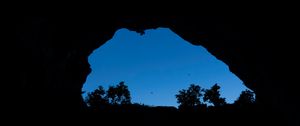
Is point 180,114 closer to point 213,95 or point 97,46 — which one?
point 97,46

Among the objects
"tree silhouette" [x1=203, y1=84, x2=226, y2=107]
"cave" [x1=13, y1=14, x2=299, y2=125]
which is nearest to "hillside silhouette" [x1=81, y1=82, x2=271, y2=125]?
"cave" [x1=13, y1=14, x2=299, y2=125]

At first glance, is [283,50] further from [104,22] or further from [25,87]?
[25,87]

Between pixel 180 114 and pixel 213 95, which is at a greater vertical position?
pixel 213 95

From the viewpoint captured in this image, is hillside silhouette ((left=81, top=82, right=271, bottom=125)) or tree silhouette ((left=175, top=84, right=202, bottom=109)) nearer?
hillside silhouette ((left=81, top=82, right=271, bottom=125))

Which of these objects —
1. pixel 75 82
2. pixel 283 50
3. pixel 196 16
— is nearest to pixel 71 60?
pixel 75 82

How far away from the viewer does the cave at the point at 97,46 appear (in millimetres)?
9898

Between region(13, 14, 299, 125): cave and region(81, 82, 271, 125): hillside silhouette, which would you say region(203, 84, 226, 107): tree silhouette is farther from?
region(13, 14, 299, 125): cave

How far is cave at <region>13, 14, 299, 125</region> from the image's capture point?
9.90 metres

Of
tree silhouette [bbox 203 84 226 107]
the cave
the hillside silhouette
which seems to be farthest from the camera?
tree silhouette [bbox 203 84 226 107]

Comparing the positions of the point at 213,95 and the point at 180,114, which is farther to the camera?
the point at 213,95

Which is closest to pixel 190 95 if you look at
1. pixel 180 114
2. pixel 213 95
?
pixel 213 95

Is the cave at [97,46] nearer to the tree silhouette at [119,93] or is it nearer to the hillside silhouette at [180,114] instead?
the hillside silhouette at [180,114]

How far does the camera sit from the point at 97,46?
15562 millimetres

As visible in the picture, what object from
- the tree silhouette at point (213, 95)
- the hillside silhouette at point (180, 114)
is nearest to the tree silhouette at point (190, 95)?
the tree silhouette at point (213, 95)
